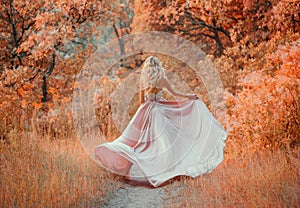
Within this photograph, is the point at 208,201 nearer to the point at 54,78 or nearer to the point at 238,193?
the point at 238,193

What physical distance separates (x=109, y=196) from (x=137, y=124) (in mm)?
1355

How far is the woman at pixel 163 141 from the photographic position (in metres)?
5.31

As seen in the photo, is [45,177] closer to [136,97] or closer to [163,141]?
[163,141]

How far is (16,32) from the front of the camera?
32.2 feet

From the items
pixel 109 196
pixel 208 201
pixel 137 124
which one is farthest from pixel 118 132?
pixel 208 201

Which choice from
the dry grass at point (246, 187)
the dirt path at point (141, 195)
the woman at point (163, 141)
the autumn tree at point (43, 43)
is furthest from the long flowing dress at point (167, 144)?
the autumn tree at point (43, 43)

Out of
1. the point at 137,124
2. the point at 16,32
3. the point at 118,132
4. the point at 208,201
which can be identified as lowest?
the point at 118,132

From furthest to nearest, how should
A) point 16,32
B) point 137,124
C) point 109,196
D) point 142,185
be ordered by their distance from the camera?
point 16,32 < point 137,124 < point 142,185 < point 109,196

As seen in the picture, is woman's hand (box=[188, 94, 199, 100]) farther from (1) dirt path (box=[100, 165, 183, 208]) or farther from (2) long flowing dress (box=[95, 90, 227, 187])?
(1) dirt path (box=[100, 165, 183, 208])

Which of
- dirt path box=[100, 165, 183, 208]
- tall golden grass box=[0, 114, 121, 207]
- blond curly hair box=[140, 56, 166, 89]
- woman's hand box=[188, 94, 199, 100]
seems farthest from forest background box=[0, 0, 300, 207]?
blond curly hair box=[140, 56, 166, 89]

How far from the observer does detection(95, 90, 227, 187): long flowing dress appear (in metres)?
5.30

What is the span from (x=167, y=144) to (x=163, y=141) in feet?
0.24

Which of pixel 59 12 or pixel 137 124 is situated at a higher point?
pixel 59 12

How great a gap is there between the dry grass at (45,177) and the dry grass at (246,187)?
1.03m
